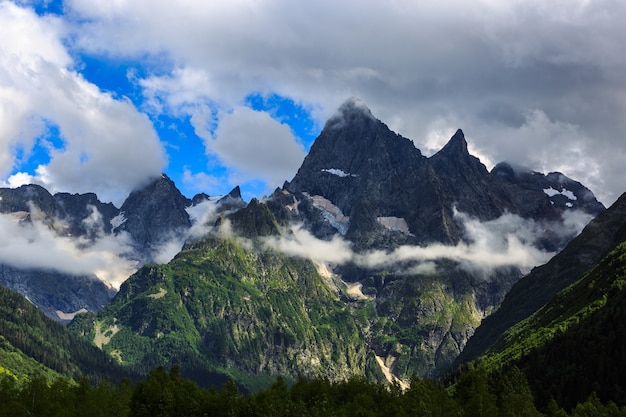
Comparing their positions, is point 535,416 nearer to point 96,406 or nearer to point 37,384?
point 96,406

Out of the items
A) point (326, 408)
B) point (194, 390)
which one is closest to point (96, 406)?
point (194, 390)

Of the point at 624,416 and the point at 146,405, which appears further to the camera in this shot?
the point at 146,405

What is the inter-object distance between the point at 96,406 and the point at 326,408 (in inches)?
2367

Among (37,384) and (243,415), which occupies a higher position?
(37,384)

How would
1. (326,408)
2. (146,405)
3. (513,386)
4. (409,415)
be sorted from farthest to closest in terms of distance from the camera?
(513,386) → (326,408) → (146,405) → (409,415)

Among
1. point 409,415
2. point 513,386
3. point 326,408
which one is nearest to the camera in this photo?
point 409,415

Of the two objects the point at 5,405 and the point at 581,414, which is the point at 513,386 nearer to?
the point at 581,414

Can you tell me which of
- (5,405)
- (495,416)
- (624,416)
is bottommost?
(624,416)

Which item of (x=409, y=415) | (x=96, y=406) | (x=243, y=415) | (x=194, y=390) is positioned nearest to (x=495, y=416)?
(x=409, y=415)

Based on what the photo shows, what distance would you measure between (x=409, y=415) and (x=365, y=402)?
3295 cm

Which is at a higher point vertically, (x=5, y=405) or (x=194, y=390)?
(x=5, y=405)

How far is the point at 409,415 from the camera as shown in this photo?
153500 millimetres

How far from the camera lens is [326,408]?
17512 centimetres

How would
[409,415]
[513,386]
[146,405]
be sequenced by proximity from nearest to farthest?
[409,415]
[146,405]
[513,386]
